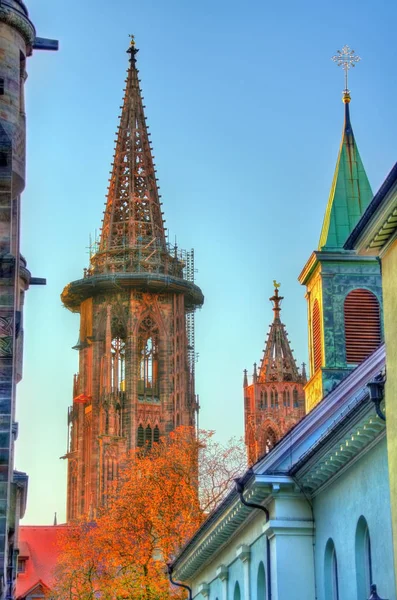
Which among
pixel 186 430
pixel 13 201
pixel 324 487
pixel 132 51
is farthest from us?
pixel 132 51

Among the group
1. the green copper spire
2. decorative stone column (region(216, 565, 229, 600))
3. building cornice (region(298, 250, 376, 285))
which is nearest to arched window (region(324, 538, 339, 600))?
decorative stone column (region(216, 565, 229, 600))

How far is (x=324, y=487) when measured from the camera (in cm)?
2731

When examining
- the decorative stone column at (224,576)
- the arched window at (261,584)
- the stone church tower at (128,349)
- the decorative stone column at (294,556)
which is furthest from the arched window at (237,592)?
the stone church tower at (128,349)

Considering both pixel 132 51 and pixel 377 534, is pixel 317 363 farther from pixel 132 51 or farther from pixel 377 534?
pixel 132 51

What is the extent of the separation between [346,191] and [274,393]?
240 feet

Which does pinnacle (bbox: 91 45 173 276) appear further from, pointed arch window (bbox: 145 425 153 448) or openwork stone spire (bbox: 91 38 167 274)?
pointed arch window (bbox: 145 425 153 448)

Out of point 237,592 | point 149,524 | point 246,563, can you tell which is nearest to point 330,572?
point 246,563

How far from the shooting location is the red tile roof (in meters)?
106

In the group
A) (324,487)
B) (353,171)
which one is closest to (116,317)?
(353,171)

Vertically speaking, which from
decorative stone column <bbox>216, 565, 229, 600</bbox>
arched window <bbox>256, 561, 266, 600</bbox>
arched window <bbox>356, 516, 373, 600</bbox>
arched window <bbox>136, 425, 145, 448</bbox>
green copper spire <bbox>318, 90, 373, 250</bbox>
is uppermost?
arched window <bbox>136, 425, 145, 448</bbox>

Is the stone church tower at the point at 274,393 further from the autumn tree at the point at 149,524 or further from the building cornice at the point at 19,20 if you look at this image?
the building cornice at the point at 19,20

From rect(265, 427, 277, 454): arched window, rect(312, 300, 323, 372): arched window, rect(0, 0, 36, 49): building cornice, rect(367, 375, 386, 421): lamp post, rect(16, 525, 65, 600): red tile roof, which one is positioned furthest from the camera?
rect(265, 427, 277, 454): arched window

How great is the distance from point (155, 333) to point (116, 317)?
135 inches

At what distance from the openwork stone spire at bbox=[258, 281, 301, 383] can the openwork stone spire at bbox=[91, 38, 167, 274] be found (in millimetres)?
9721
